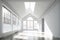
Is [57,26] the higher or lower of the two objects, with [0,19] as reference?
lower

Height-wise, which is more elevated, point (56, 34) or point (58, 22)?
point (58, 22)

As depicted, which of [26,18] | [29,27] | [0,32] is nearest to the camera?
[0,32]

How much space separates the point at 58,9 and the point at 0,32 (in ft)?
17.0

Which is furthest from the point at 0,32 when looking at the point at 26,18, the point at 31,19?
the point at 31,19

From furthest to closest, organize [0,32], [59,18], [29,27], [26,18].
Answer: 1. [29,27]
2. [26,18]
3. [59,18]
4. [0,32]

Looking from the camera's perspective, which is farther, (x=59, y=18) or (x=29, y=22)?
(x=29, y=22)

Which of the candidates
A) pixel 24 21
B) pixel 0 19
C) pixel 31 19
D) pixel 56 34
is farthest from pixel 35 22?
pixel 0 19

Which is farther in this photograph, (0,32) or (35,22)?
(35,22)

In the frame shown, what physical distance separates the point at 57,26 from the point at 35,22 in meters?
15.2

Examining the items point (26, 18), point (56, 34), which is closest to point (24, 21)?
point (26, 18)

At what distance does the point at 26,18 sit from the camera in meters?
22.3

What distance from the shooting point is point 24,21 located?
73.7ft

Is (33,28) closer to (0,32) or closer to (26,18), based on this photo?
(26,18)

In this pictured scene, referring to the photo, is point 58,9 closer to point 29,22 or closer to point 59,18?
point 59,18
